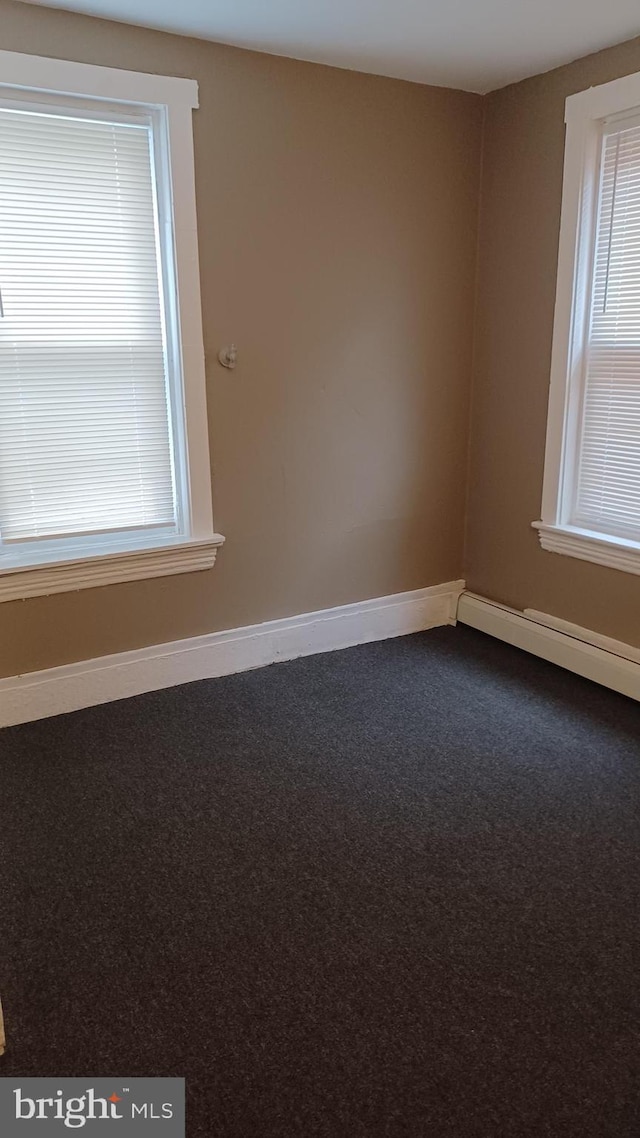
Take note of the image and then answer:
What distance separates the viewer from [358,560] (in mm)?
3510

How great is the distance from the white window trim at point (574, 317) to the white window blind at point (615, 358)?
0.04m

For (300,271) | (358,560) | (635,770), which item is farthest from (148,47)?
(635,770)

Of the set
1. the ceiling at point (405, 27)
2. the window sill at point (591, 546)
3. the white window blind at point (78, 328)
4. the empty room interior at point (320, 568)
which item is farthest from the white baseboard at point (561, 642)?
the ceiling at point (405, 27)

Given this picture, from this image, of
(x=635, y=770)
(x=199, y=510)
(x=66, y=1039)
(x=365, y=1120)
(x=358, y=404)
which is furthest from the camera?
(x=358, y=404)

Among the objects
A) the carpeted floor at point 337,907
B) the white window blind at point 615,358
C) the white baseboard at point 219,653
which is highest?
the white window blind at point 615,358

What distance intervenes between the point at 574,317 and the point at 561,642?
130 centimetres

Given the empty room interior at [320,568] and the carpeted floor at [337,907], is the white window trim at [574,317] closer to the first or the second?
the empty room interior at [320,568]

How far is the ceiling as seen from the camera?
2.43 metres

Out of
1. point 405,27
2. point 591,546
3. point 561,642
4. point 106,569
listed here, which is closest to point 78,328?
point 106,569

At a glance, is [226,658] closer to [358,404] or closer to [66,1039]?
[358,404]

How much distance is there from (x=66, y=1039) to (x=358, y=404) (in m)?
2.50

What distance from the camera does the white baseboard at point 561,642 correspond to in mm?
3008

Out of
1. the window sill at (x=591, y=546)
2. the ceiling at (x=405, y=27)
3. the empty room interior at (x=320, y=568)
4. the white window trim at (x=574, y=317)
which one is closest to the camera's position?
the empty room interior at (x=320, y=568)

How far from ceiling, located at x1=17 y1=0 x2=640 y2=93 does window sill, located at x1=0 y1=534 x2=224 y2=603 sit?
1.74m
